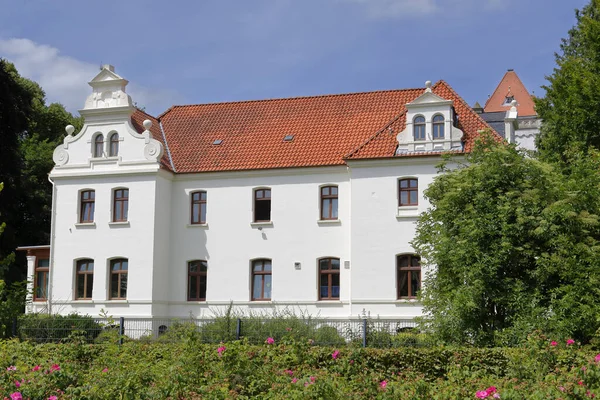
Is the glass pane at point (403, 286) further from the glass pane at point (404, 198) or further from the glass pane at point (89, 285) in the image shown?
the glass pane at point (89, 285)

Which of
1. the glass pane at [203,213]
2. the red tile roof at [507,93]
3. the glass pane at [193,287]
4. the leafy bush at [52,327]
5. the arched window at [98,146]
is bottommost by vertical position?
the leafy bush at [52,327]

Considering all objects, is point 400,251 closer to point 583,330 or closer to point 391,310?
point 391,310

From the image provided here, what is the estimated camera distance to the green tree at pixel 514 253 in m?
16.0

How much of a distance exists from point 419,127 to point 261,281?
844cm

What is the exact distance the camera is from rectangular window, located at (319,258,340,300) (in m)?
28.3

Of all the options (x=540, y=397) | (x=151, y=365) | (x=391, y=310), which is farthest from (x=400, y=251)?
(x=540, y=397)

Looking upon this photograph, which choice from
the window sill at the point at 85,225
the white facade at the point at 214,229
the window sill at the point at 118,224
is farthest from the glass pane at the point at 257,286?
the window sill at the point at 85,225

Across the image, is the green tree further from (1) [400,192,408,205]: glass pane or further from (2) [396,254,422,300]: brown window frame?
(1) [400,192,408,205]: glass pane

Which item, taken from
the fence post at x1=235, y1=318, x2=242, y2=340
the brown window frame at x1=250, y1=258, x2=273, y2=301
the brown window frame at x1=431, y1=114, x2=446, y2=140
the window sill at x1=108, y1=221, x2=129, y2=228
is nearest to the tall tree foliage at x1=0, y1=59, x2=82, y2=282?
the window sill at x1=108, y1=221, x2=129, y2=228

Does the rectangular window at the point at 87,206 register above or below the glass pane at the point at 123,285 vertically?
above

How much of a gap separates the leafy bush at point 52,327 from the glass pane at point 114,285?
3.70m

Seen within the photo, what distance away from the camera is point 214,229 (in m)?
29.8

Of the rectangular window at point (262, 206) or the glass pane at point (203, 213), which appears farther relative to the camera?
the glass pane at point (203, 213)

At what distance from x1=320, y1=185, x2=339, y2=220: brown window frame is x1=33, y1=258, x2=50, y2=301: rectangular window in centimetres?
1174
